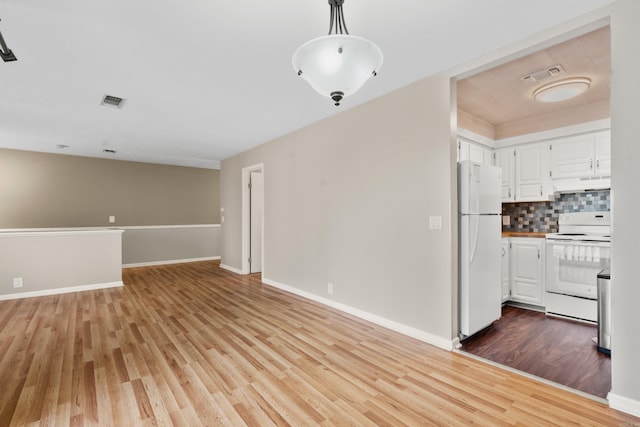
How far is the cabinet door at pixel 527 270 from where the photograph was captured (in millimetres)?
3797

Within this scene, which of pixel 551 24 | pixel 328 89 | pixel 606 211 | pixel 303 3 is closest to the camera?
pixel 328 89

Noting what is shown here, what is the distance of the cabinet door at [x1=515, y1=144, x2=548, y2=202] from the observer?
13.1ft

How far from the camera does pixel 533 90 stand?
3.19 m

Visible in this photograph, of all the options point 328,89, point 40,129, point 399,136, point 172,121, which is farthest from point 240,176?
point 328,89

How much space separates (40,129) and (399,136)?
206 inches

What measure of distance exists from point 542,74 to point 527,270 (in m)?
2.40

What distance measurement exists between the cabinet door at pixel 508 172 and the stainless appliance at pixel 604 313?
1.81 metres

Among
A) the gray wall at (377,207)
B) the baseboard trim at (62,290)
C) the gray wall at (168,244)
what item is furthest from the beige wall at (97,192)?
the gray wall at (377,207)

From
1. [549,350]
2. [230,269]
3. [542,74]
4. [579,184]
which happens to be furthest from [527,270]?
[230,269]

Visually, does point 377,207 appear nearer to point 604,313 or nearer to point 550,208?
point 604,313

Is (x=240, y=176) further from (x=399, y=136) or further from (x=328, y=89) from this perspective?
(x=328, y=89)

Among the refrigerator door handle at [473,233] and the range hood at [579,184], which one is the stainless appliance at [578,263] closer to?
the range hood at [579,184]

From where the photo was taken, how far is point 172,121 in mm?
4148

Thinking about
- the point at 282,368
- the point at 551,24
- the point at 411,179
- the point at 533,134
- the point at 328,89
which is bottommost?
the point at 282,368
